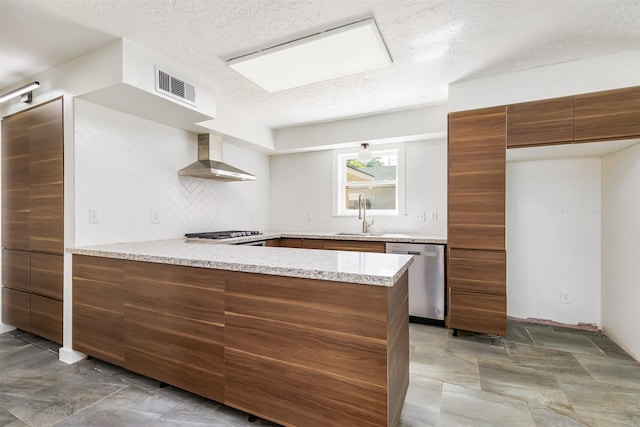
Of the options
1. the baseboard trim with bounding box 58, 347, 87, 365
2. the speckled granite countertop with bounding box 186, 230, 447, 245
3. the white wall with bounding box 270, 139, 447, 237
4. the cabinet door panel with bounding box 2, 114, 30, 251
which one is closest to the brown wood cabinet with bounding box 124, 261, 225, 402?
the baseboard trim with bounding box 58, 347, 87, 365

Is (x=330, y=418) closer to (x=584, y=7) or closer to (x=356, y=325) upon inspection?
(x=356, y=325)

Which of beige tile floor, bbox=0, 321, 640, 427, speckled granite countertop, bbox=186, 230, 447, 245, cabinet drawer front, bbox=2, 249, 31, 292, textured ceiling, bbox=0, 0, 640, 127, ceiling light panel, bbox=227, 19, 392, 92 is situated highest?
textured ceiling, bbox=0, 0, 640, 127

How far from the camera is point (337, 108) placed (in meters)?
3.54

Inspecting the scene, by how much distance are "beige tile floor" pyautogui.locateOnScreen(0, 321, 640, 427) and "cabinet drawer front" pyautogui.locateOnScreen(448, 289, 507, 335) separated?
0.16 m

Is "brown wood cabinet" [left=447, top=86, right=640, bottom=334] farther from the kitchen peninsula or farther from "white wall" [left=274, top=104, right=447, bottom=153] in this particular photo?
the kitchen peninsula

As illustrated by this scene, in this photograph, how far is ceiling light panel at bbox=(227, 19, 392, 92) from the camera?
6.50ft

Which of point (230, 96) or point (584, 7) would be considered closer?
point (584, 7)

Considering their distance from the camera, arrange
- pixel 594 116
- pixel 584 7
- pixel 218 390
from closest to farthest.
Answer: pixel 218 390 → pixel 584 7 → pixel 594 116

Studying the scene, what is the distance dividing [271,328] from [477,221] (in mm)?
2131

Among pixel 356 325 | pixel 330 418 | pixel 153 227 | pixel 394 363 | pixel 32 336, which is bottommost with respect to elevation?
pixel 32 336

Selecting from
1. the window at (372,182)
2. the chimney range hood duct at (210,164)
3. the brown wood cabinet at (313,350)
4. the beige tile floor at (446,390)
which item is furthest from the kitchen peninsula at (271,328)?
the window at (372,182)

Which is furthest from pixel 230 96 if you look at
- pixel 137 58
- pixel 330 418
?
pixel 330 418

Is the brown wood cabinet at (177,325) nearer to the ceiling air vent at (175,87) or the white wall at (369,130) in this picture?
the ceiling air vent at (175,87)

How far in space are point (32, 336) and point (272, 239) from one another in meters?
2.51
